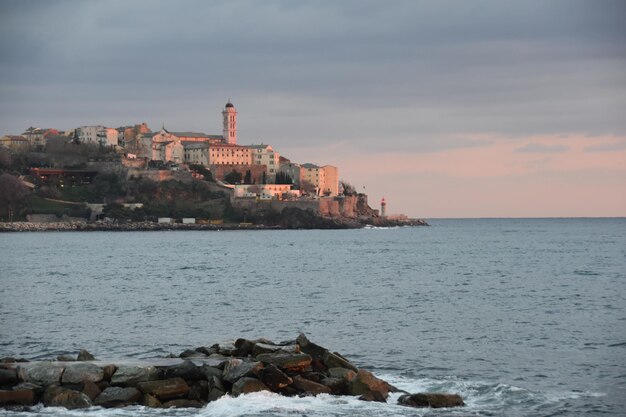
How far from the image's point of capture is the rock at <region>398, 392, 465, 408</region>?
19.8 meters

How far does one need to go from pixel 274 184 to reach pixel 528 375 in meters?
143

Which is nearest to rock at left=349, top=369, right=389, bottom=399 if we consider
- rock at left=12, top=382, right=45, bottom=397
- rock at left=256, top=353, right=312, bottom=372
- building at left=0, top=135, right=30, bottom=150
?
rock at left=256, top=353, right=312, bottom=372

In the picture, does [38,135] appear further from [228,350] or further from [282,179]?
[228,350]

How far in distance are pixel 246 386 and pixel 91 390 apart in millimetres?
3440

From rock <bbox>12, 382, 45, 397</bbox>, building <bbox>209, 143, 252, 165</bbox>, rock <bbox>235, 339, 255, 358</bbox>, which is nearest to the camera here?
rock <bbox>12, 382, 45, 397</bbox>

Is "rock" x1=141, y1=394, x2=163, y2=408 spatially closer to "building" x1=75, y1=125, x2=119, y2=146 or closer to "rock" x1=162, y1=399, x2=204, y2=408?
"rock" x1=162, y1=399, x2=204, y2=408

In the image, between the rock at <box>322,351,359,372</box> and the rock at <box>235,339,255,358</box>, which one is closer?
the rock at <box>322,351,359,372</box>

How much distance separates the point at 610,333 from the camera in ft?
97.3

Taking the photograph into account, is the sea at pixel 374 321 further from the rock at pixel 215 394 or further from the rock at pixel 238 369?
the rock at pixel 238 369

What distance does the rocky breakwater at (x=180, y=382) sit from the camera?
64.9ft

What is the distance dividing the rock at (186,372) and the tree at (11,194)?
130337mm

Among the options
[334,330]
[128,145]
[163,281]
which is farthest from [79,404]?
[128,145]

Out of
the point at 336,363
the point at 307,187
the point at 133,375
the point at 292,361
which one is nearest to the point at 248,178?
the point at 307,187

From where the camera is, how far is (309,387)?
20609 millimetres
